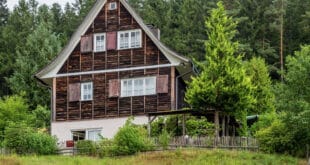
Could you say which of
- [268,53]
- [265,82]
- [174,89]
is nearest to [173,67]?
[174,89]

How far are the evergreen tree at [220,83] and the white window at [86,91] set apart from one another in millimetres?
8441

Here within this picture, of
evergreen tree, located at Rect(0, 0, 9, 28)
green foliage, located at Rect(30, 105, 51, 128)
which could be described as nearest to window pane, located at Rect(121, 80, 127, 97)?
green foliage, located at Rect(30, 105, 51, 128)

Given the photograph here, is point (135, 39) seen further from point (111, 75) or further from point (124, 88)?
point (124, 88)

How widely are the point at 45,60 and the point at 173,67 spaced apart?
2539cm

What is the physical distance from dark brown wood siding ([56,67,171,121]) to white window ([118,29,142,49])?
64.2 inches

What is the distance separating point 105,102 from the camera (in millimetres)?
43594

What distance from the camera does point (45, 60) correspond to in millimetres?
65250

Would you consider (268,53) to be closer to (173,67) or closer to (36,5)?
(173,67)

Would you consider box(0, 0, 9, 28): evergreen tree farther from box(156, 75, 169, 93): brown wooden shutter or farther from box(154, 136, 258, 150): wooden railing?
box(154, 136, 258, 150): wooden railing

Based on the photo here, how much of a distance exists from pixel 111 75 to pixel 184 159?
12392 millimetres

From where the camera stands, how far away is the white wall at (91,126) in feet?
139

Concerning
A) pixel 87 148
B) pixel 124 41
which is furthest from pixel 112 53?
pixel 87 148

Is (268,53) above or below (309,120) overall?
above

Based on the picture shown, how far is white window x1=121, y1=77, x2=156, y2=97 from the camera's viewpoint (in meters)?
42.7
